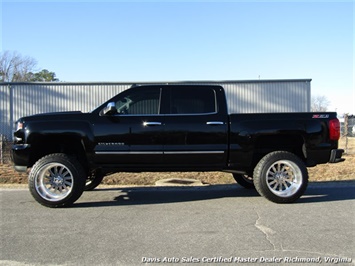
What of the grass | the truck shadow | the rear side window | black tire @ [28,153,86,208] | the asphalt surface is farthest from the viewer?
the grass

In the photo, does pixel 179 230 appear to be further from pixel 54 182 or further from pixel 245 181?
pixel 245 181

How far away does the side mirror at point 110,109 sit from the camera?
20.3ft

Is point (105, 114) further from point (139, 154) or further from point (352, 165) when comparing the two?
point (352, 165)

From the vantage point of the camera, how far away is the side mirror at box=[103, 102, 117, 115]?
6184 millimetres

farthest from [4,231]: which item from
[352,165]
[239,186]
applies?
[352,165]

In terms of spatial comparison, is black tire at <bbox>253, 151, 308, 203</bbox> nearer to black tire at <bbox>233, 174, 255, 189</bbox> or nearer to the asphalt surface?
the asphalt surface

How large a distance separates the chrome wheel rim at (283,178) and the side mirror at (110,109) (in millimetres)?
2915

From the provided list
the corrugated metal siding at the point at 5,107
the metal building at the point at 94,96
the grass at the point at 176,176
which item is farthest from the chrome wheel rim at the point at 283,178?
the corrugated metal siding at the point at 5,107

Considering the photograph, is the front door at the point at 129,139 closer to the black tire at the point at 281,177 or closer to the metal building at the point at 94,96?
the black tire at the point at 281,177

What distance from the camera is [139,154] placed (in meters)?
6.36

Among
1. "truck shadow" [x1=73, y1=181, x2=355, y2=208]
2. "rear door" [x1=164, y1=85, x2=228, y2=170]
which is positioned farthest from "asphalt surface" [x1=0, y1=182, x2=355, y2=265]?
"rear door" [x1=164, y1=85, x2=228, y2=170]

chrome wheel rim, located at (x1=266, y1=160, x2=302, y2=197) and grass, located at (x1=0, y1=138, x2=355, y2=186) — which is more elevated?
chrome wheel rim, located at (x1=266, y1=160, x2=302, y2=197)

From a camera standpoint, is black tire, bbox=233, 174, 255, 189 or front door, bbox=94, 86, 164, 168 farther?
black tire, bbox=233, 174, 255, 189

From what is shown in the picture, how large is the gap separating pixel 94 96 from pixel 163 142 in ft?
53.3
